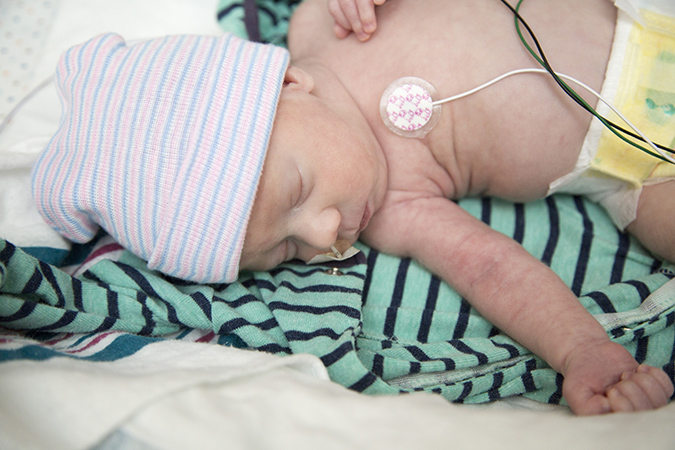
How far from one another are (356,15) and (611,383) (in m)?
0.99

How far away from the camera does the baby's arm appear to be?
0.84 m

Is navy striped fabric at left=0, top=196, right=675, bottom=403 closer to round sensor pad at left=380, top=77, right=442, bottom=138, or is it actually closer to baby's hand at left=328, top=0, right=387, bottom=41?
round sensor pad at left=380, top=77, right=442, bottom=138

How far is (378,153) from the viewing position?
3.88 ft

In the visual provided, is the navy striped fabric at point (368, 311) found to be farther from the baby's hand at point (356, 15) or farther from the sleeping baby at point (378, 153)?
the baby's hand at point (356, 15)

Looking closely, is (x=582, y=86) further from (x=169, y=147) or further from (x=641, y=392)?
(x=169, y=147)

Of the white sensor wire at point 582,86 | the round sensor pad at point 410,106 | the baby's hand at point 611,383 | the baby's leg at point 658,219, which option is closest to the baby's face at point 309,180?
the round sensor pad at point 410,106

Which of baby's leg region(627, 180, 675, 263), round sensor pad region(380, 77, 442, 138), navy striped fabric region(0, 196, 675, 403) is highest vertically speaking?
round sensor pad region(380, 77, 442, 138)

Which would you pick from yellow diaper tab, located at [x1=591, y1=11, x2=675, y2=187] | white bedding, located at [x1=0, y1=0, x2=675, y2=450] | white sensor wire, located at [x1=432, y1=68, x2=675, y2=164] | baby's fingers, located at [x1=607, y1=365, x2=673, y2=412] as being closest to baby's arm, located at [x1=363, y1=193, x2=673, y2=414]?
baby's fingers, located at [x1=607, y1=365, x2=673, y2=412]

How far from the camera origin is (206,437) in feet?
2.17

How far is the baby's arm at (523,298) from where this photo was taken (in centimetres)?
84

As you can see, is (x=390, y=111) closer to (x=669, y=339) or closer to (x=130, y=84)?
(x=130, y=84)

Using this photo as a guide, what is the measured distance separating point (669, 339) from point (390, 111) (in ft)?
2.82

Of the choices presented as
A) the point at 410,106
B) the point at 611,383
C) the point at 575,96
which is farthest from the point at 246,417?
the point at 575,96

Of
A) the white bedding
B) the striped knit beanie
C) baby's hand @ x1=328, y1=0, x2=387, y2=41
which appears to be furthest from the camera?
baby's hand @ x1=328, y1=0, x2=387, y2=41
